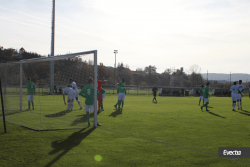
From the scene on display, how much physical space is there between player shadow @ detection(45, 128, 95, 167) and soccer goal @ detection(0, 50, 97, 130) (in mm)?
1287

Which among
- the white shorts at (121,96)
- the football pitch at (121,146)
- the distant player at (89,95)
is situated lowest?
the football pitch at (121,146)

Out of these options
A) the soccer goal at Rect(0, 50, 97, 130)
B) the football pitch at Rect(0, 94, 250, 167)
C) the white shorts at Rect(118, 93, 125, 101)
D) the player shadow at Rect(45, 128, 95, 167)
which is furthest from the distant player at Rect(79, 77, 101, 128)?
the white shorts at Rect(118, 93, 125, 101)

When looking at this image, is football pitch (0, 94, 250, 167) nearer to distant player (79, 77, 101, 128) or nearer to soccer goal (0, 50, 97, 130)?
distant player (79, 77, 101, 128)

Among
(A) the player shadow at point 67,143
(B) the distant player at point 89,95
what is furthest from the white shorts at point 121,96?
(A) the player shadow at point 67,143

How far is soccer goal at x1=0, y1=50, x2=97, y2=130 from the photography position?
27.9ft

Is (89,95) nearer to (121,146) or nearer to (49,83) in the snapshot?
(121,146)

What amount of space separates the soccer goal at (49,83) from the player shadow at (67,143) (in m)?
1.29

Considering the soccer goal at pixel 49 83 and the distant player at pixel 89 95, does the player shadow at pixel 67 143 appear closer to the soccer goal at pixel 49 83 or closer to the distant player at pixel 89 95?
the distant player at pixel 89 95

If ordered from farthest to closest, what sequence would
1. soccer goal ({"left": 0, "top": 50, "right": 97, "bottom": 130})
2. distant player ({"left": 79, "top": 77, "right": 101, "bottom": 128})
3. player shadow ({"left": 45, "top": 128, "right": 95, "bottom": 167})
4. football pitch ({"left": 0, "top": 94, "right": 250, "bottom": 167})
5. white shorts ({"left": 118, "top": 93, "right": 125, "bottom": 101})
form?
white shorts ({"left": 118, "top": 93, "right": 125, "bottom": 101}) < soccer goal ({"left": 0, "top": 50, "right": 97, "bottom": 130}) < distant player ({"left": 79, "top": 77, "right": 101, "bottom": 128}) < player shadow ({"left": 45, "top": 128, "right": 95, "bottom": 167}) < football pitch ({"left": 0, "top": 94, "right": 250, "bottom": 167})

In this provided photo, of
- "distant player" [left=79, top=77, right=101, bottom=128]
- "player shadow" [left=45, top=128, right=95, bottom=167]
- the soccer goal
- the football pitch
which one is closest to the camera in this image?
the football pitch

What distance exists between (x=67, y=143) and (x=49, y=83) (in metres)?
6.51

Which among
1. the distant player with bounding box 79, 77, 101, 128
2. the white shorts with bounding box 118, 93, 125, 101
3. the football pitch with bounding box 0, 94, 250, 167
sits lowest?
the football pitch with bounding box 0, 94, 250, 167

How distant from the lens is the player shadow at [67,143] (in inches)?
194

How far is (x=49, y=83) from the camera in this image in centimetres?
1151
